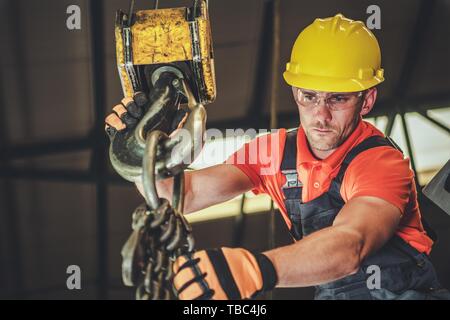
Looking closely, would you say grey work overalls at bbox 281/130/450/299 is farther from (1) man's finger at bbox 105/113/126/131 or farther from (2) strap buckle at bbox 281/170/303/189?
(1) man's finger at bbox 105/113/126/131

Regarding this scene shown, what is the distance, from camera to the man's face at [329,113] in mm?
3949

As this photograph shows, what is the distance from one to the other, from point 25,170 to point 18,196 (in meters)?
0.20

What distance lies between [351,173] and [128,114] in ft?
4.38

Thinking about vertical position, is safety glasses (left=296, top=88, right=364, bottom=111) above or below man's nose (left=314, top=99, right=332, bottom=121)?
above

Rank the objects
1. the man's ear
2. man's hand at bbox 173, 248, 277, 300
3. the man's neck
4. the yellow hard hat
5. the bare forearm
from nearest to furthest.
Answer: man's hand at bbox 173, 248, 277, 300
the bare forearm
the yellow hard hat
the man's ear
the man's neck

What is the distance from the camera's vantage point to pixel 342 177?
161 inches

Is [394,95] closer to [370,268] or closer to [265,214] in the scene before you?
[265,214]

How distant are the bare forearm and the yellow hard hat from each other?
2.56 ft

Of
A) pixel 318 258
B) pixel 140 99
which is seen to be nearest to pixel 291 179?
pixel 318 258

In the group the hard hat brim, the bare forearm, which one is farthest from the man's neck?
the bare forearm

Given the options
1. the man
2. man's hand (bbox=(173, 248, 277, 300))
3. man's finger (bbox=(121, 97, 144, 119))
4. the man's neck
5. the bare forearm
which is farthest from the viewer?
the man's neck

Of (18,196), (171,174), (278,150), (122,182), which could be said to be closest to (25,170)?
(18,196)

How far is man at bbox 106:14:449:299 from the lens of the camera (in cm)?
374

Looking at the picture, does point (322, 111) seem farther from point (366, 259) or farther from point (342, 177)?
point (366, 259)
